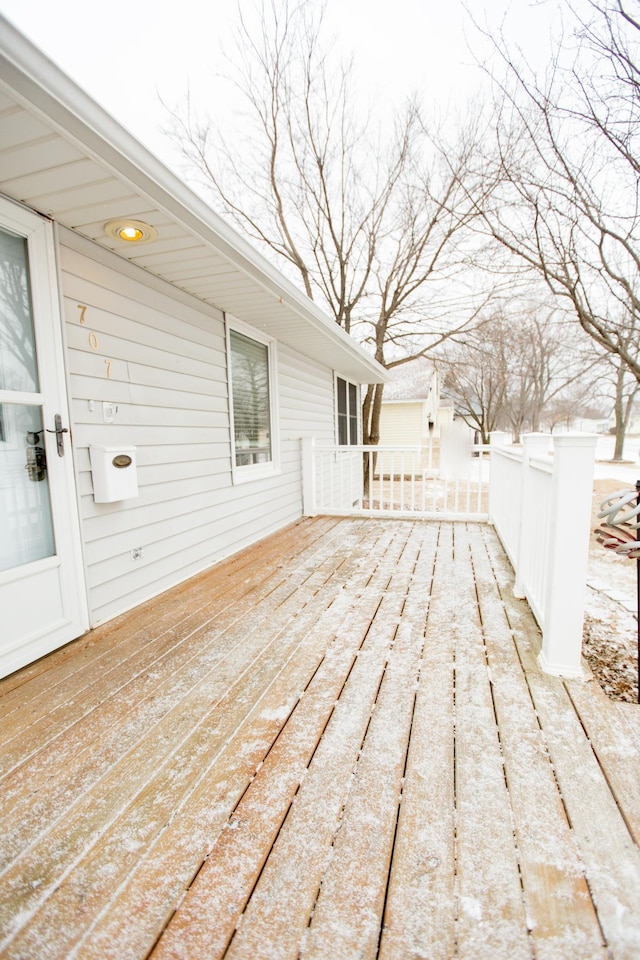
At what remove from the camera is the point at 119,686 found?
1.89 m

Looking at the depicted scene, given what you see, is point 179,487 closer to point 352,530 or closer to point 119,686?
point 119,686

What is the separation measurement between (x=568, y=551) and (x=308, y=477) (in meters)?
3.98

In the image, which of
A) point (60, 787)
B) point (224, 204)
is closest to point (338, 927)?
point (60, 787)

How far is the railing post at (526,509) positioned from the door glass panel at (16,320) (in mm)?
2640

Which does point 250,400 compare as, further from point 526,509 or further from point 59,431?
point 526,509

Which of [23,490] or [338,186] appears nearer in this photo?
[23,490]

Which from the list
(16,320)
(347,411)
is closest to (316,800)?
Answer: (16,320)

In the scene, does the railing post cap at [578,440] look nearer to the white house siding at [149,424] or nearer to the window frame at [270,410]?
the white house siding at [149,424]

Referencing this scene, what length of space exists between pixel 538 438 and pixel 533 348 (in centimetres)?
1800

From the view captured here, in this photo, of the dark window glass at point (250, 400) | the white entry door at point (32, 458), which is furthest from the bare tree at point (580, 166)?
the white entry door at point (32, 458)

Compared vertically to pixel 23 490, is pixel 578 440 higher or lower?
higher

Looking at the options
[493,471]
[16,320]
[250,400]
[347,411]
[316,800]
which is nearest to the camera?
[316,800]

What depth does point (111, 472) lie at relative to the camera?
2.49m

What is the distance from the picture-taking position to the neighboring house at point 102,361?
177cm
